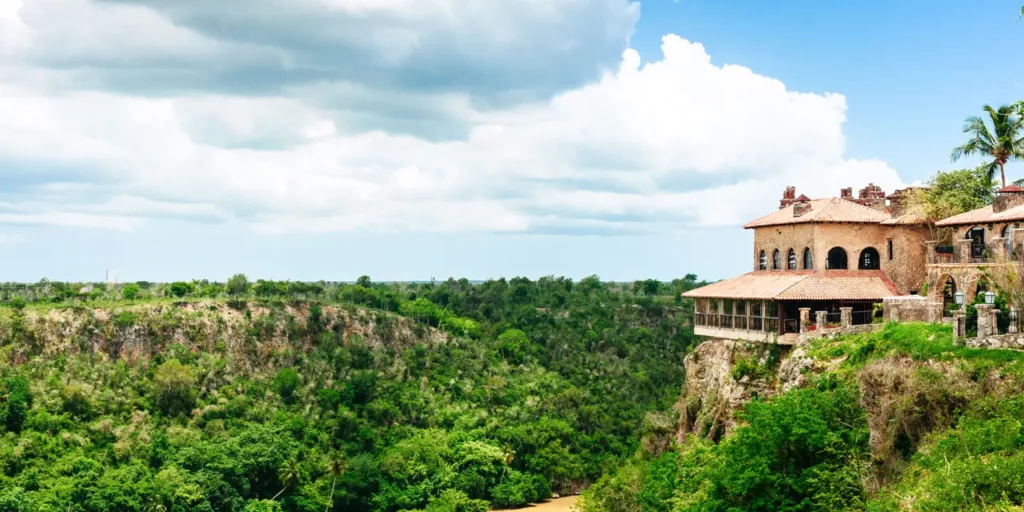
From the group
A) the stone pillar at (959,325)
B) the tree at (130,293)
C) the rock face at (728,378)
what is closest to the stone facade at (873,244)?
the rock face at (728,378)

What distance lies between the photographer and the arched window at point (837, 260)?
38250mm

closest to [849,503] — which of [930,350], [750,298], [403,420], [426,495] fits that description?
[930,350]

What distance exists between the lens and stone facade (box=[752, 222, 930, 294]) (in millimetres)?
37219

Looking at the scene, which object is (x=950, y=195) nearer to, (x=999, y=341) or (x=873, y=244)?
(x=873, y=244)

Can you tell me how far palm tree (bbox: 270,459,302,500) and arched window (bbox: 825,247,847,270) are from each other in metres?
37.7

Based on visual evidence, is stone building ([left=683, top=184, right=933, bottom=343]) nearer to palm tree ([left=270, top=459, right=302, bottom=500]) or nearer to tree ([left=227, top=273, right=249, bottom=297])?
palm tree ([left=270, top=459, right=302, bottom=500])

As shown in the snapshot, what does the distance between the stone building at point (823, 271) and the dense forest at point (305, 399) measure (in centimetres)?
1043

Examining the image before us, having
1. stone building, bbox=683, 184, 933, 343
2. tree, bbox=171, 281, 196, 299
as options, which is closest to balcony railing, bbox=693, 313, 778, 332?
stone building, bbox=683, 184, 933, 343

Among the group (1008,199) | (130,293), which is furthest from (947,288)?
(130,293)

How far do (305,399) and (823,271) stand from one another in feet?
153

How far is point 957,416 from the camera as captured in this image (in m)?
25.6

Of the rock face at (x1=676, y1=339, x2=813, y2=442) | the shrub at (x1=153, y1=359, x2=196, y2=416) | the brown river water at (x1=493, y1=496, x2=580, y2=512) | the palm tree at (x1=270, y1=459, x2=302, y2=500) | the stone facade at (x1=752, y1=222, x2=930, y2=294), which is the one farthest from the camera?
the brown river water at (x1=493, y1=496, x2=580, y2=512)

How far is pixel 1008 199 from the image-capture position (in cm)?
3347

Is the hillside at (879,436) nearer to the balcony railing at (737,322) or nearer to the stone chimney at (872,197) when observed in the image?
the balcony railing at (737,322)
